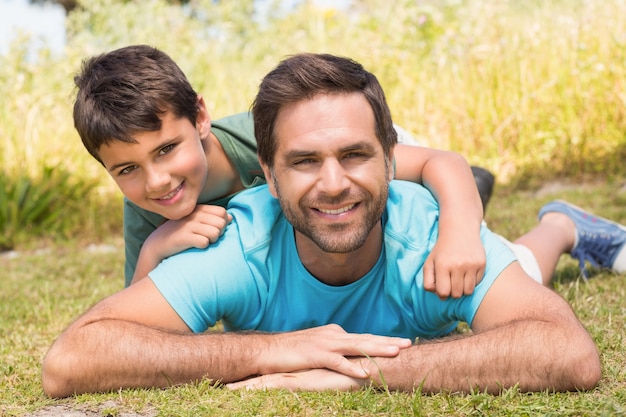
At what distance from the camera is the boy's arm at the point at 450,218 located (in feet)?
9.86

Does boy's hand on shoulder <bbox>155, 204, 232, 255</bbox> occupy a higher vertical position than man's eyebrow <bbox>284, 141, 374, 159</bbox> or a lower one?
lower

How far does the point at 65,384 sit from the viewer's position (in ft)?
9.86

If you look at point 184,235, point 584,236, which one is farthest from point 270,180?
point 584,236

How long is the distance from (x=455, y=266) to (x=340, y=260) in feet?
1.65

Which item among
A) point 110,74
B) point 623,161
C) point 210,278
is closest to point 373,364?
point 210,278

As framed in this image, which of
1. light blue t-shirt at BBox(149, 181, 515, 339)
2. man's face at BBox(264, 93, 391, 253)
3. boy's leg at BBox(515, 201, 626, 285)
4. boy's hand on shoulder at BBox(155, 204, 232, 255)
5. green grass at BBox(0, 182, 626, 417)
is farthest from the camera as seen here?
boy's leg at BBox(515, 201, 626, 285)

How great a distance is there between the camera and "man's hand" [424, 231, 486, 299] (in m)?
2.99

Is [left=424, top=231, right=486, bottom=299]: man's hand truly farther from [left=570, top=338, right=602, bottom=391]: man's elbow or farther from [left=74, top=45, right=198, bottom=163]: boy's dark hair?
[left=74, top=45, right=198, bottom=163]: boy's dark hair

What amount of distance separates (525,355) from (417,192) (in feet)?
3.14

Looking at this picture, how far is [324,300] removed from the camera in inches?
130

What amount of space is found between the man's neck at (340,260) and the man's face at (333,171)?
5.8 inches

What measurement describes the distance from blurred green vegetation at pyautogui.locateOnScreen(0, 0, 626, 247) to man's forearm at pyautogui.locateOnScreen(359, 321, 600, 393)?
19.4 feet

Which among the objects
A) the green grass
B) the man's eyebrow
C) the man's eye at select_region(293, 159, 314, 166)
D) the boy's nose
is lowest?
the green grass

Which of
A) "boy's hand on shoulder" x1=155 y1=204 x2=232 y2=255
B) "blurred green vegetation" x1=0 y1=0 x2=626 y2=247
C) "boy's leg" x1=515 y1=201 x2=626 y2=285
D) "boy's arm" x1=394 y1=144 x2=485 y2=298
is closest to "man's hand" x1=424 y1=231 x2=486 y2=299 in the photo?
"boy's arm" x1=394 y1=144 x2=485 y2=298
